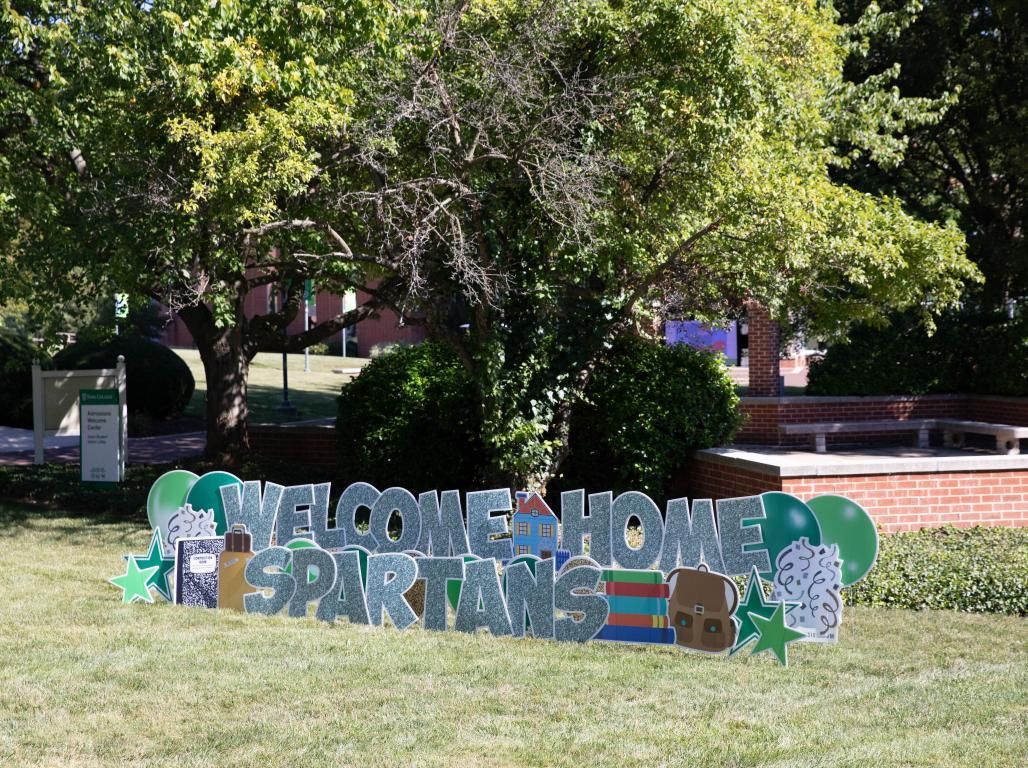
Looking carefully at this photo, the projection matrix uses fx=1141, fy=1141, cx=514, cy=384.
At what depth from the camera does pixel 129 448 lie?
66.3ft

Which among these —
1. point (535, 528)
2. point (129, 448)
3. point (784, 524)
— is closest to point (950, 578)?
point (784, 524)

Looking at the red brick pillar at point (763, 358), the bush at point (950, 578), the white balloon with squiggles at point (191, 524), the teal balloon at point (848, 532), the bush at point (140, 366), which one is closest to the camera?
the teal balloon at point (848, 532)

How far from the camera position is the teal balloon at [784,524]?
8188 millimetres

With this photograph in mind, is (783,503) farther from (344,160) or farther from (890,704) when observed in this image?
(344,160)

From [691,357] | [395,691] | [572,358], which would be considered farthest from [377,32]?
[395,691]

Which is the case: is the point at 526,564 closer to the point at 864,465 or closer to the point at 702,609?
the point at 702,609

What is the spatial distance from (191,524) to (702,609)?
4646 millimetres

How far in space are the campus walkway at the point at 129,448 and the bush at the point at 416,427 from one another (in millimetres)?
5607

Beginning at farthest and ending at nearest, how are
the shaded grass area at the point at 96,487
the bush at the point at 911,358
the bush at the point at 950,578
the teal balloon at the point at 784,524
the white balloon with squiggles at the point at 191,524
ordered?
the bush at the point at 911,358, the shaded grass area at the point at 96,487, the white balloon with squiggles at the point at 191,524, the bush at the point at 950,578, the teal balloon at the point at 784,524

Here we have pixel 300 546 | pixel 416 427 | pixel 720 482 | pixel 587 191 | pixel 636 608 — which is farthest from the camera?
pixel 416 427

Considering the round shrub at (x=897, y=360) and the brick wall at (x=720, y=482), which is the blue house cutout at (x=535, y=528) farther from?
the round shrub at (x=897, y=360)

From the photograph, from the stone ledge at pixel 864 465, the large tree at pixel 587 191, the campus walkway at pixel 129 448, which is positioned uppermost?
the large tree at pixel 587 191

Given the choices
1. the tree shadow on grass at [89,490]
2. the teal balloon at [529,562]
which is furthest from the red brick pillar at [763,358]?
the teal balloon at [529,562]

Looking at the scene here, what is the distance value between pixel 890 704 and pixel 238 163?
23.4 ft
